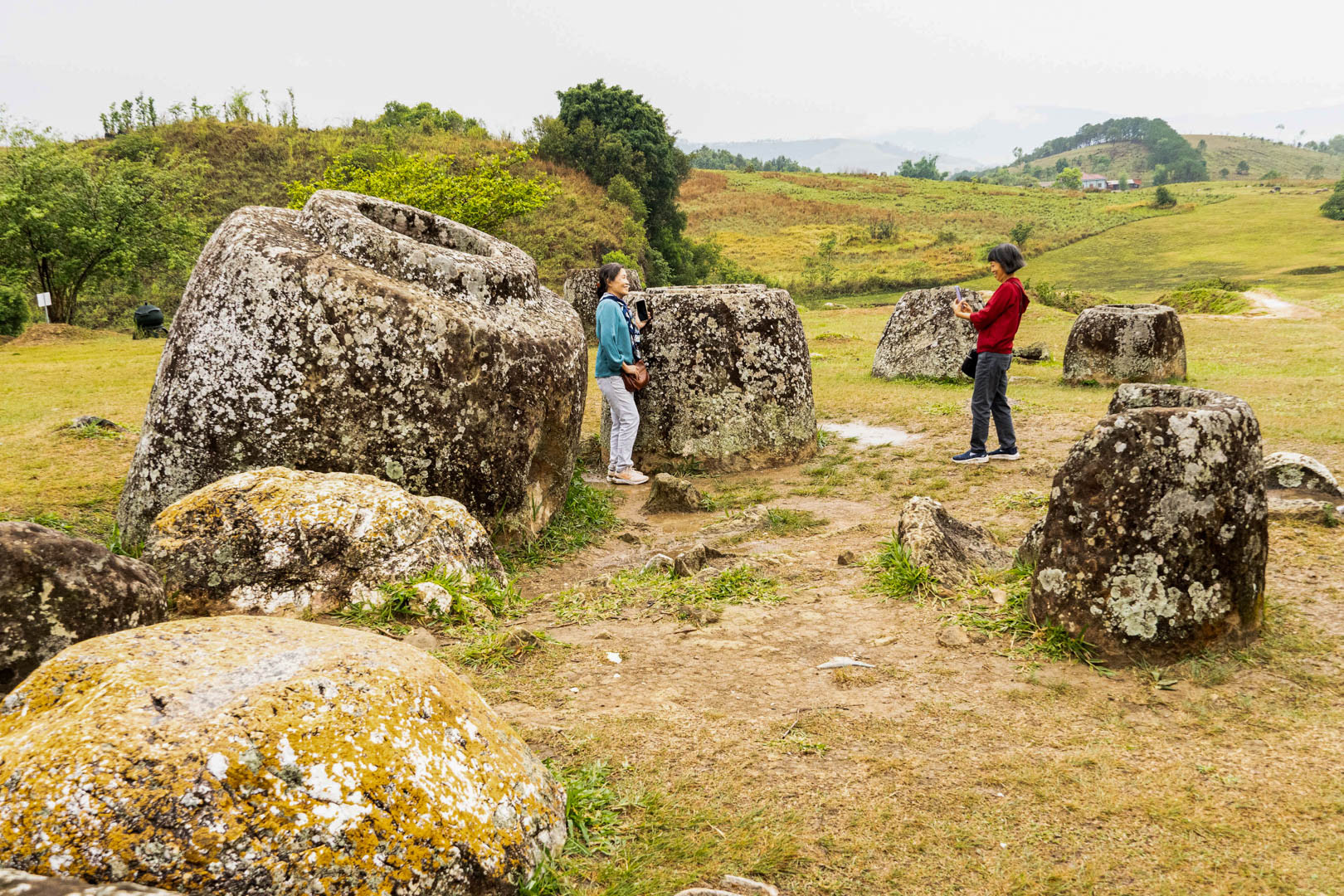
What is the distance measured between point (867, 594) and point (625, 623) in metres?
1.69

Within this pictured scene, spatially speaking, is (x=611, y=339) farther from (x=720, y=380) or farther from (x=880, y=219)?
(x=880, y=219)

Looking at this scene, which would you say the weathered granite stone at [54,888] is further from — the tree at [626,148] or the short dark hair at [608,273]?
the tree at [626,148]

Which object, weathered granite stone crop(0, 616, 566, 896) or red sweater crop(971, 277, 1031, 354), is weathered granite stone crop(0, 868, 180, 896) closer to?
weathered granite stone crop(0, 616, 566, 896)

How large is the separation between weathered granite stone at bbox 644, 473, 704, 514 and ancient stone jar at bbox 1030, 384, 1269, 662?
4.78 metres

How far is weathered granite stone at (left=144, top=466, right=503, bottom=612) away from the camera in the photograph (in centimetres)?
543

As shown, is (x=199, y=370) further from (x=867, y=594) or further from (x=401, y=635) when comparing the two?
(x=867, y=594)

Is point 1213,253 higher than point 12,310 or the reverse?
higher

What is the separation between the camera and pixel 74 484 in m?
8.78

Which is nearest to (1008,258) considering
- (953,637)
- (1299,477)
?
(1299,477)

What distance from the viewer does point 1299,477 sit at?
7656 millimetres

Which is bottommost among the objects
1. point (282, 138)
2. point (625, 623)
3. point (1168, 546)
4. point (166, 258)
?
point (625, 623)

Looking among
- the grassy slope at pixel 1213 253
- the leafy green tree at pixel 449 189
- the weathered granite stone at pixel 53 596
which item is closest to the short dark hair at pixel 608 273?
the weathered granite stone at pixel 53 596

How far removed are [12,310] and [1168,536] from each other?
34667 millimetres

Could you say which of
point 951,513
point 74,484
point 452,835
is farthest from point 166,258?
point 452,835
